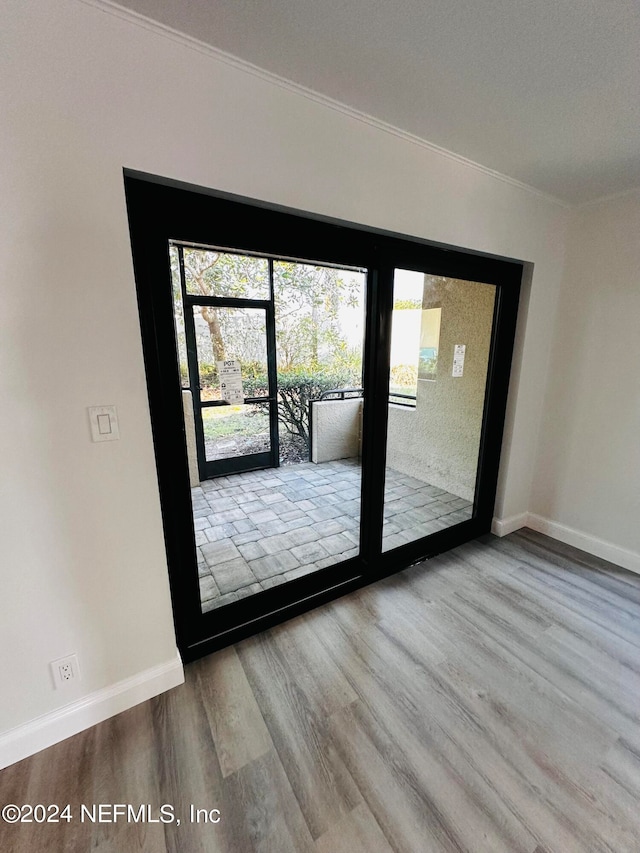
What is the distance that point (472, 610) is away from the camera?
6.63 feet

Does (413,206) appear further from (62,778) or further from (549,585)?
(62,778)

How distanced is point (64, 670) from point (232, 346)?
7.83 ft

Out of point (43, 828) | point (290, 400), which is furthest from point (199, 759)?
point (290, 400)

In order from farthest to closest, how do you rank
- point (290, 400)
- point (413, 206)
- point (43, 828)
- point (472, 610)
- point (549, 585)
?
point (290, 400) → point (549, 585) → point (472, 610) → point (413, 206) → point (43, 828)

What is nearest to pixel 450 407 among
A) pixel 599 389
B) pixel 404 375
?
pixel 404 375

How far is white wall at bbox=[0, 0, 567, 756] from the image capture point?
3.37 feet

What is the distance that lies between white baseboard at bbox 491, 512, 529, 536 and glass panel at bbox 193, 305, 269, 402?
2.30 meters

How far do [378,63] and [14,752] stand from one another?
287 centimetres

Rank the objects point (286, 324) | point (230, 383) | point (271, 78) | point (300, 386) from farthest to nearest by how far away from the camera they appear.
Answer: point (300, 386)
point (286, 324)
point (230, 383)
point (271, 78)

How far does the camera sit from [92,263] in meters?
1.14

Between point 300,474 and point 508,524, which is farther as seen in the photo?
point 300,474

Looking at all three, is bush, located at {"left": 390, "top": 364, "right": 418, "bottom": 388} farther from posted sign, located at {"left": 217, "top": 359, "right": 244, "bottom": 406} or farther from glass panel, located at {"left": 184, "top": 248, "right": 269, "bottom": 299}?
glass panel, located at {"left": 184, "top": 248, "right": 269, "bottom": 299}

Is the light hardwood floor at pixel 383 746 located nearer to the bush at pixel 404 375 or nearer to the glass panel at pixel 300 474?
the glass panel at pixel 300 474

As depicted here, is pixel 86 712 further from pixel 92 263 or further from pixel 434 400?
pixel 434 400
